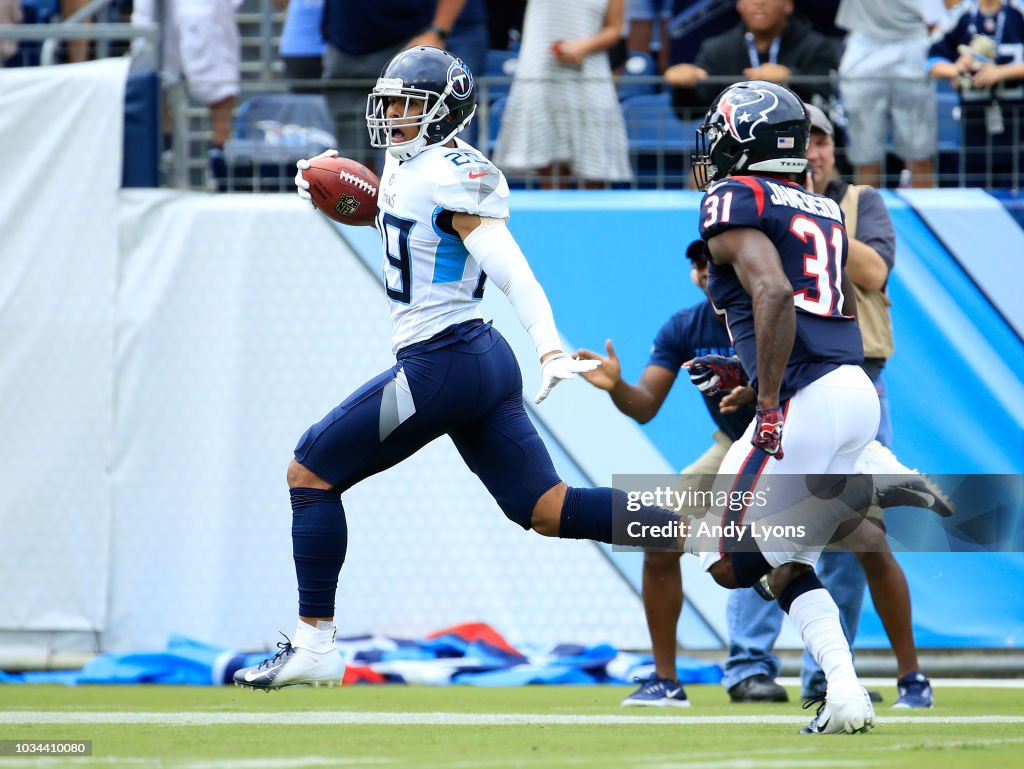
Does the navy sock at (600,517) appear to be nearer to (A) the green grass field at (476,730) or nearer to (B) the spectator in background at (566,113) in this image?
(A) the green grass field at (476,730)

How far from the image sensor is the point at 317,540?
4457 mm

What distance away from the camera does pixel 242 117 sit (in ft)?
24.8

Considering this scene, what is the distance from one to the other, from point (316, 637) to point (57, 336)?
327cm

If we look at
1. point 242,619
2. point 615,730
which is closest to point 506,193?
point 615,730

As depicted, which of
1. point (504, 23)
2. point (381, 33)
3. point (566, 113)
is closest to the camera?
point (566, 113)

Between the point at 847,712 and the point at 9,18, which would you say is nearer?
the point at 847,712

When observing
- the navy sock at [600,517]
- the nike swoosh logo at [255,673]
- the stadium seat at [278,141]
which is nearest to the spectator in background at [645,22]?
the stadium seat at [278,141]

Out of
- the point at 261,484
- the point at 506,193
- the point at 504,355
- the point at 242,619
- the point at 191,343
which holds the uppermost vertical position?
the point at 506,193

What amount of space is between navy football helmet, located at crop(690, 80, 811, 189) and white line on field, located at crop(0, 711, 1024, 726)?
172 cm

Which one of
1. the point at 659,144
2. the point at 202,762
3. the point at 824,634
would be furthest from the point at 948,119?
the point at 202,762

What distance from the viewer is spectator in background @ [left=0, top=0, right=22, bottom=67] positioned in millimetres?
7832

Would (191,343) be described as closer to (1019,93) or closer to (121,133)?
(121,133)

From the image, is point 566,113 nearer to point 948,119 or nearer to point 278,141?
point 278,141

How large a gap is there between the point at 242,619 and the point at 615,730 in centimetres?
312
